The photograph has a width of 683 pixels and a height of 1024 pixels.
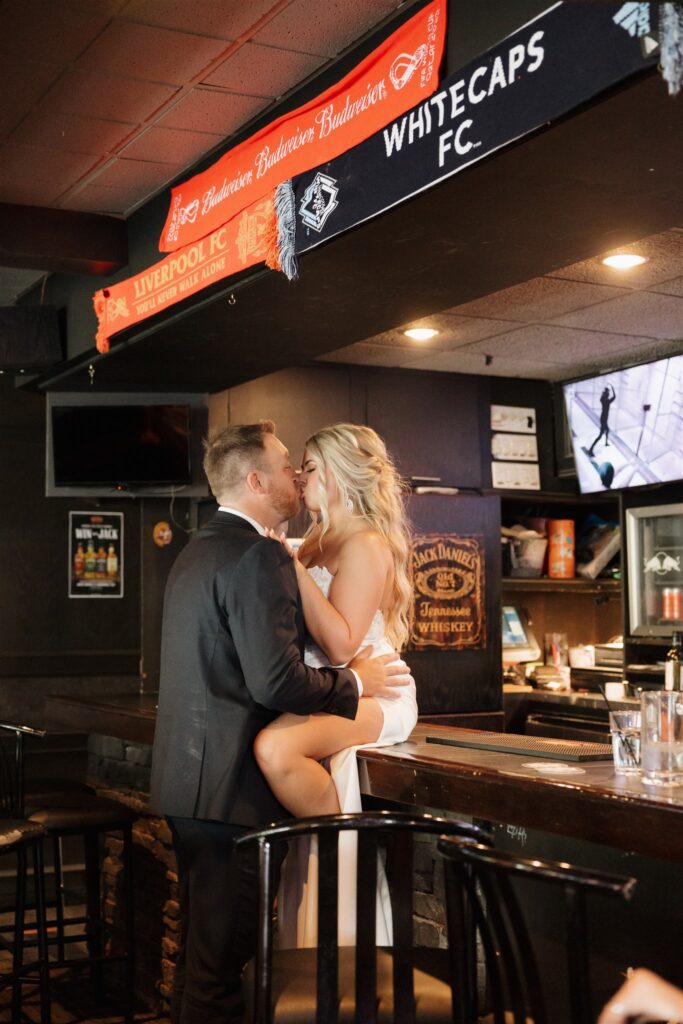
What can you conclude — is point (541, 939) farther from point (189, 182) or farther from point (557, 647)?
point (557, 647)

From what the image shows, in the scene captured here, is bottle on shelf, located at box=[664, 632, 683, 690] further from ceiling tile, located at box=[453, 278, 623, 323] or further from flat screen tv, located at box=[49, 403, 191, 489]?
flat screen tv, located at box=[49, 403, 191, 489]

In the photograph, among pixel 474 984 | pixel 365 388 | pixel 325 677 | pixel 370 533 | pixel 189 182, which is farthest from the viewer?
pixel 365 388

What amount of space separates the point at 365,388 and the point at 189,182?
2.22 metres

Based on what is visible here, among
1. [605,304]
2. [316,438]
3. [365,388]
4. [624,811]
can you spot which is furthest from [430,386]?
[624,811]

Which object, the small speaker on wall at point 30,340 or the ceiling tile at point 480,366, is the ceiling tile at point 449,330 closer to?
the ceiling tile at point 480,366

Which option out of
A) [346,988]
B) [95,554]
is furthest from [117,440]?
[346,988]

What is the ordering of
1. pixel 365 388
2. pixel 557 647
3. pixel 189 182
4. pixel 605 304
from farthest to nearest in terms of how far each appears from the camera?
1. pixel 557 647
2. pixel 365 388
3. pixel 605 304
4. pixel 189 182

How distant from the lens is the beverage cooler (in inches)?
241

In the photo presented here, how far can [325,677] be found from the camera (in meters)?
2.92

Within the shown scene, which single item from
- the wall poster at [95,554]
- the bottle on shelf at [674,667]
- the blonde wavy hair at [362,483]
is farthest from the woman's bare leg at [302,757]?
the wall poster at [95,554]

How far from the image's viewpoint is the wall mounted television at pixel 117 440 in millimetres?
5609

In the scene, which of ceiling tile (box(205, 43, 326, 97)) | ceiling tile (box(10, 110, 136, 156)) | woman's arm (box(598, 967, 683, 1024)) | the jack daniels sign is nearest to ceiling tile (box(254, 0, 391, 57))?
ceiling tile (box(205, 43, 326, 97))

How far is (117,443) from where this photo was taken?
5.62m

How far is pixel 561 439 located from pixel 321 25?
154 inches
